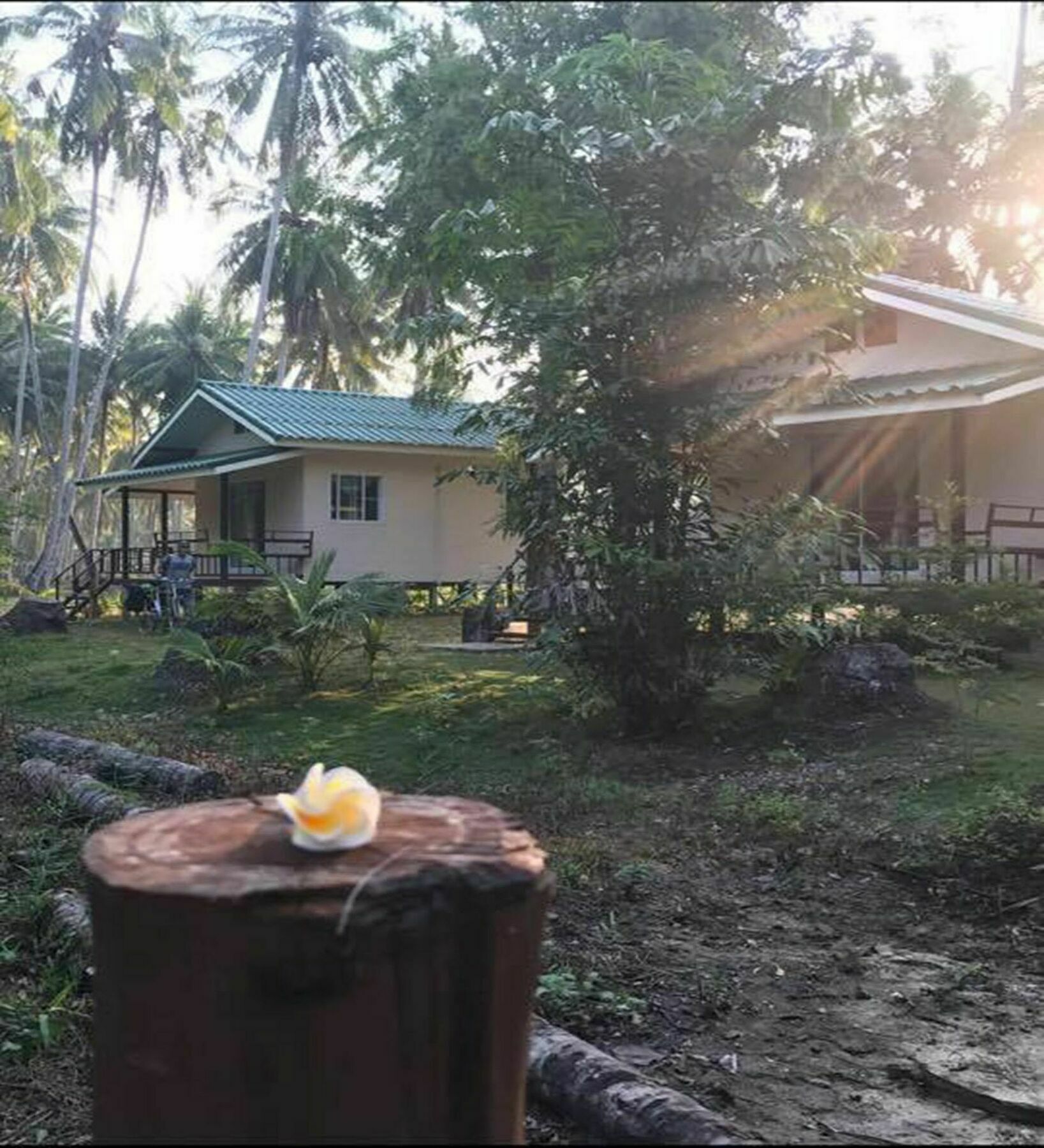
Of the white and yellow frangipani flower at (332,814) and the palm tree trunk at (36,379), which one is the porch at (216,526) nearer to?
the palm tree trunk at (36,379)

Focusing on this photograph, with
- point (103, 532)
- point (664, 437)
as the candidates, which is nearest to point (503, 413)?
point (664, 437)

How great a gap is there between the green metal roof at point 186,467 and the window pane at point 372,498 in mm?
1990

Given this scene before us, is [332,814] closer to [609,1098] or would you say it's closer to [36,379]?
[609,1098]

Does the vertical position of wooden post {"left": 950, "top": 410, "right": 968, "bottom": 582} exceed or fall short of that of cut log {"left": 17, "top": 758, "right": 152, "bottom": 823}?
it exceeds it

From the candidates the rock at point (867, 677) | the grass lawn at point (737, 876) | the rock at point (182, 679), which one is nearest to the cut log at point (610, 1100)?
the grass lawn at point (737, 876)

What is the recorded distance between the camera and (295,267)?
35.3 metres

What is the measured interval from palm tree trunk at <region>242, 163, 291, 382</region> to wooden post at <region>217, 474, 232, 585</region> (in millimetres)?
10629

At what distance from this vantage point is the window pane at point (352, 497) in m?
23.2

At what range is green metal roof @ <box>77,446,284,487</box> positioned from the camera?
73.5 ft

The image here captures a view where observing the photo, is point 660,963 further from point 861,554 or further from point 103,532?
point 103,532

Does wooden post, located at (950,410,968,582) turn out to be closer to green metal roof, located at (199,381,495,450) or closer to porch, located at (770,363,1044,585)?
porch, located at (770,363,1044,585)

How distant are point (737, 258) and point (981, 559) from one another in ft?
24.9

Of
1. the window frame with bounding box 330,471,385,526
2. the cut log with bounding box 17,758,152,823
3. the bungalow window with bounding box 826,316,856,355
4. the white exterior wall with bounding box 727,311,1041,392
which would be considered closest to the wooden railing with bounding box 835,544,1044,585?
the bungalow window with bounding box 826,316,856,355

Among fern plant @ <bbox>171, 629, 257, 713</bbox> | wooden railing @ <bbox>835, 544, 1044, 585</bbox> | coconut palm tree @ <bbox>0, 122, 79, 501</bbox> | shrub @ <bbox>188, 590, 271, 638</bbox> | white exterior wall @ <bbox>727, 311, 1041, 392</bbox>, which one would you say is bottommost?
fern plant @ <bbox>171, 629, 257, 713</bbox>
